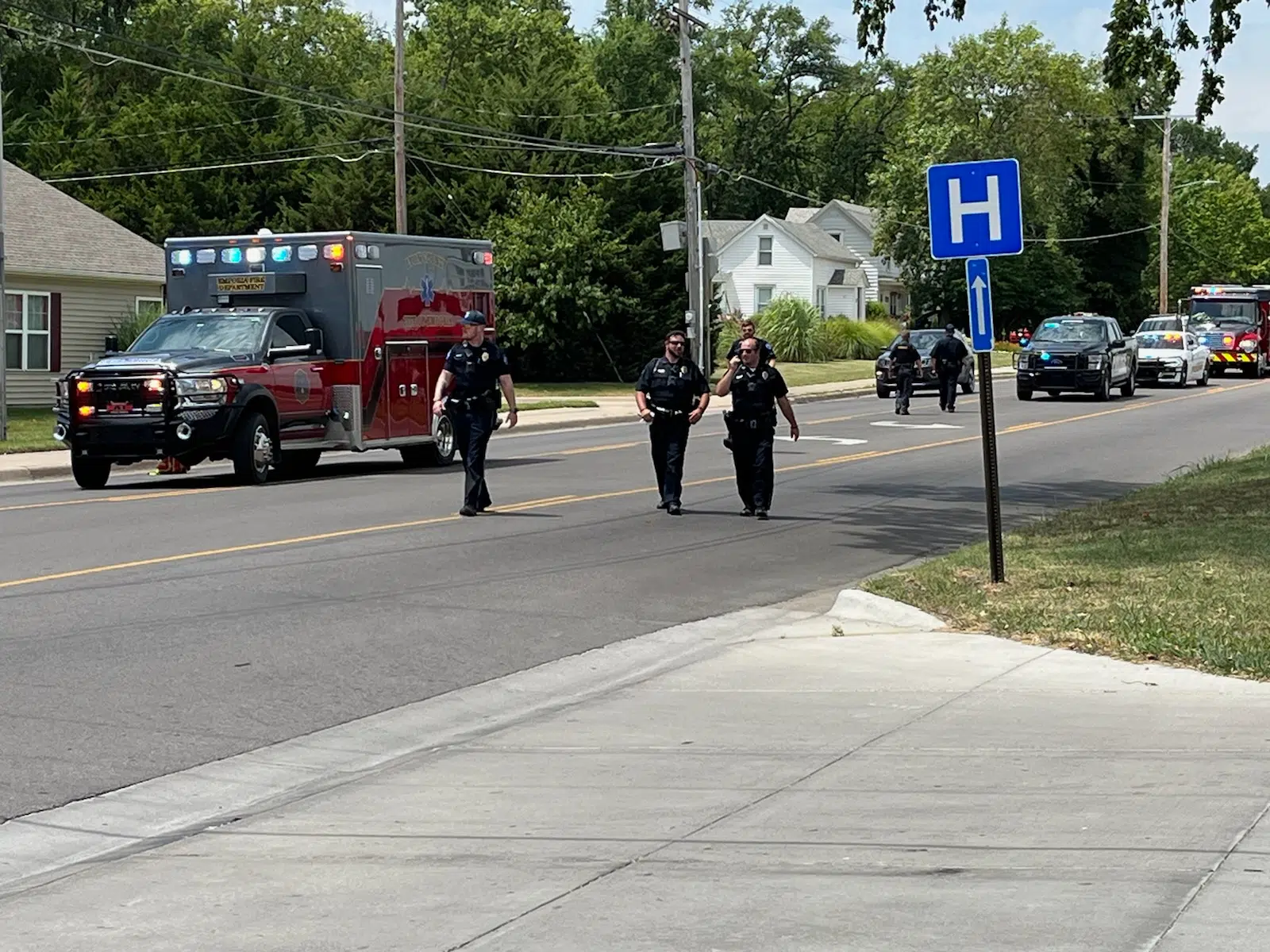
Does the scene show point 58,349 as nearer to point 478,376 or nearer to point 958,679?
point 478,376

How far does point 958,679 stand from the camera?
9531 millimetres

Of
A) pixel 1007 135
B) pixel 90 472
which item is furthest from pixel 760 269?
pixel 90 472

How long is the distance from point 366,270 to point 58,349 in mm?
18162

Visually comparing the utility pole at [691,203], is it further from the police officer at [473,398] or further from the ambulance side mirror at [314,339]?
the police officer at [473,398]

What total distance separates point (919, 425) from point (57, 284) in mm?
18264

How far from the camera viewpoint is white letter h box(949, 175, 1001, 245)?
39.3ft

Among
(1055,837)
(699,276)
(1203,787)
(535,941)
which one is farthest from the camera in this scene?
(699,276)

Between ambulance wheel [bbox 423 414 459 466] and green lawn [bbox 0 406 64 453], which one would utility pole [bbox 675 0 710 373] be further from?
ambulance wheel [bbox 423 414 459 466]

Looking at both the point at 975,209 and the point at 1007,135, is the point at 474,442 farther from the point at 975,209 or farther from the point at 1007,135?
the point at 1007,135

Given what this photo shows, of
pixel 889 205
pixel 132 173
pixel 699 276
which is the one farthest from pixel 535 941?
pixel 889 205

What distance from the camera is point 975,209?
12047 millimetres

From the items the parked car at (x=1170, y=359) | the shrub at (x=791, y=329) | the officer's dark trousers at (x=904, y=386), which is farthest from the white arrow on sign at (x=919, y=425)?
the shrub at (x=791, y=329)

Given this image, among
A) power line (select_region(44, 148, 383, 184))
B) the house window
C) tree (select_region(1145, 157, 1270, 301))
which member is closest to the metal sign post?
the house window

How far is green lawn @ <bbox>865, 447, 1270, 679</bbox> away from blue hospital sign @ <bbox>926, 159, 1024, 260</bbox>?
7.38ft
